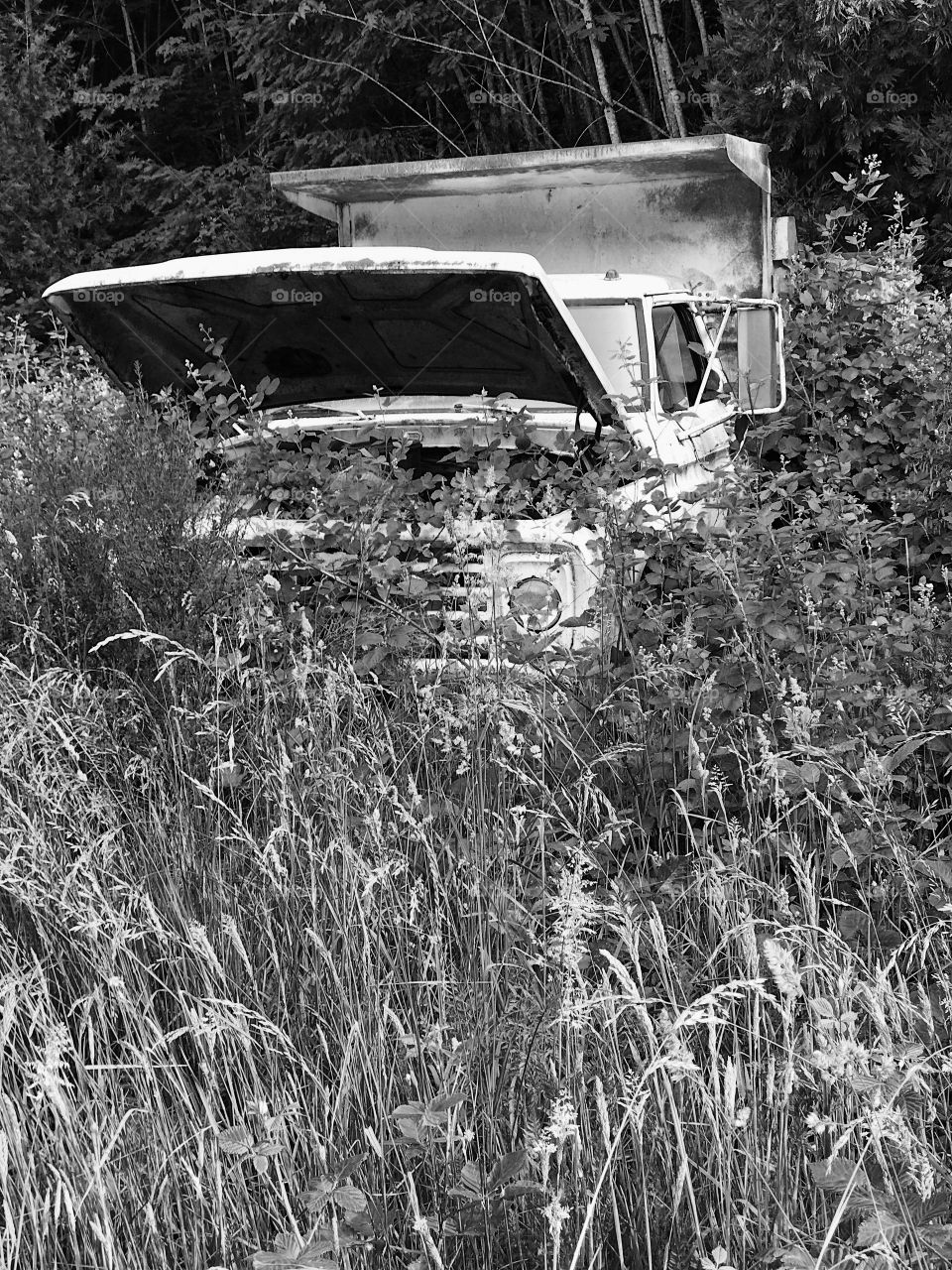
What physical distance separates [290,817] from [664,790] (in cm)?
83

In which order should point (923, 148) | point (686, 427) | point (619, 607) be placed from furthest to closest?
point (923, 148) → point (686, 427) → point (619, 607)

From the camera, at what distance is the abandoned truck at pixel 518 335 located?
12.5ft

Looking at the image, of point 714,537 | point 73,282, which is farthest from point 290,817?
point 73,282

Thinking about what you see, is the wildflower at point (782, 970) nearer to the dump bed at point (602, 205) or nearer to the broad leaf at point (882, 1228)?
the broad leaf at point (882, 1228)

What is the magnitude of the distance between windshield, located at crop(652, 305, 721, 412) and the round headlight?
154 cm

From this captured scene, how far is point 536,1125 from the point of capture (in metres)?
1.80

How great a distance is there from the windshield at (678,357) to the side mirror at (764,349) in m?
0.18

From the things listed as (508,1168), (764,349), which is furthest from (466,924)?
(764,349)

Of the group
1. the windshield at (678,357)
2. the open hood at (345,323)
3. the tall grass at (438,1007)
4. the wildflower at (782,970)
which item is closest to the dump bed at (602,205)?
the windshield at (678,357)

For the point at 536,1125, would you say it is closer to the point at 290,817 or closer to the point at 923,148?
the point at 290,817

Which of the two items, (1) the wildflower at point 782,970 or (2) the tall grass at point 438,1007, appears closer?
(1) the wildflower at point 782,970

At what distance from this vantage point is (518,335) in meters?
4.52

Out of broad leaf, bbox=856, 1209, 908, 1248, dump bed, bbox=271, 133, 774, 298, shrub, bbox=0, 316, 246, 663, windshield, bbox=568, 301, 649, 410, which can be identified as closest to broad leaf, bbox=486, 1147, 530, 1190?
broad leaf, bbox=856, 1209, 908, 1248

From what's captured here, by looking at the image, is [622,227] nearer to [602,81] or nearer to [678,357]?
[678,357]
